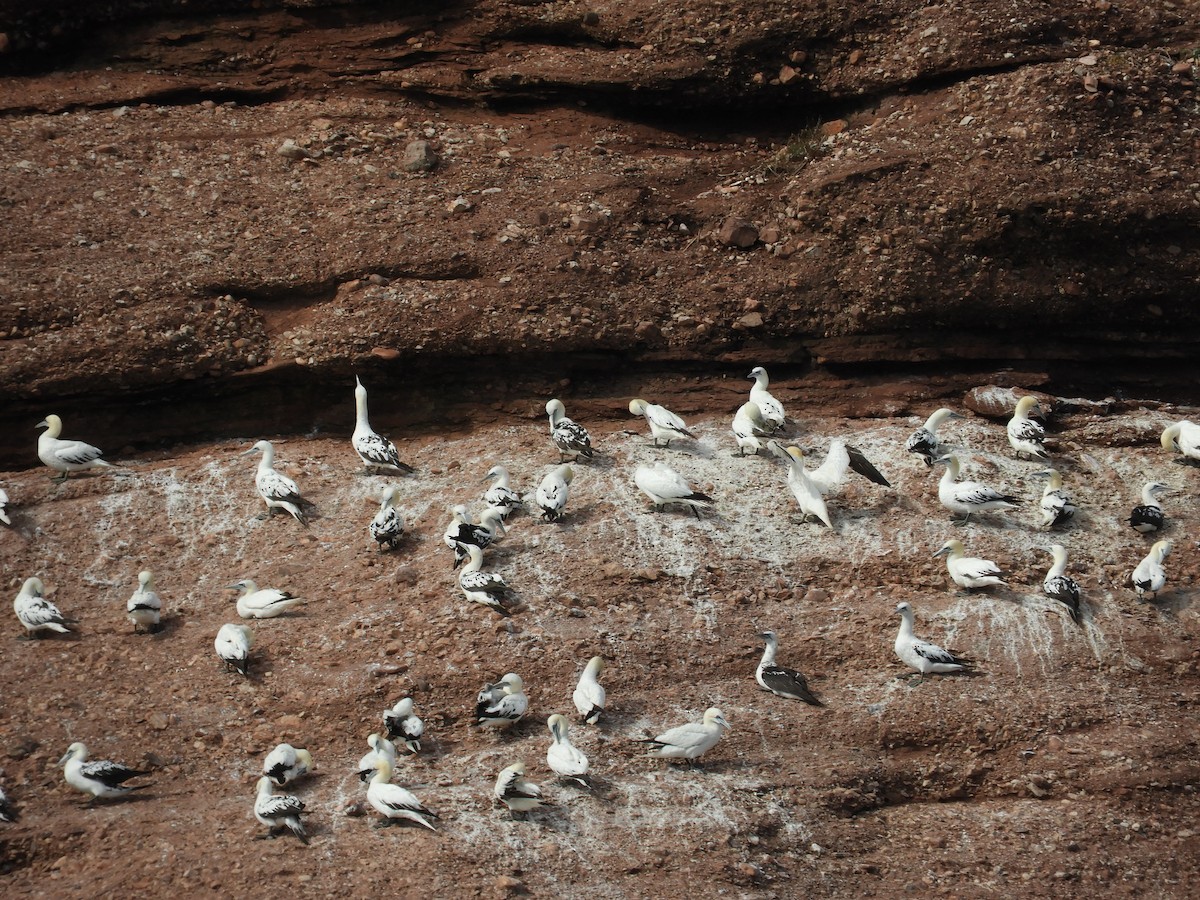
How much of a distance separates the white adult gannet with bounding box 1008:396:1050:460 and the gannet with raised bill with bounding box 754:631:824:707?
4.54 m

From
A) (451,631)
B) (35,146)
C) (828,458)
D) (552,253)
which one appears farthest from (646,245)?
(35,146)

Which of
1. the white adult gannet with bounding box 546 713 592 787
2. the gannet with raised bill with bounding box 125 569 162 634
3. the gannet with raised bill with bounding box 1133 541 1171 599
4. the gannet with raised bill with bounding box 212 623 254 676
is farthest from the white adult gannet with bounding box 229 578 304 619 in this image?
the gannet with raised bill with bounding box 1133 541 1171 599

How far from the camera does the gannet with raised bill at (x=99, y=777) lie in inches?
455

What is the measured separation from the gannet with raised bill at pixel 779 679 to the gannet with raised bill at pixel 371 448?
5305 mm

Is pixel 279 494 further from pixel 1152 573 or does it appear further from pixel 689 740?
pixel 1152 573

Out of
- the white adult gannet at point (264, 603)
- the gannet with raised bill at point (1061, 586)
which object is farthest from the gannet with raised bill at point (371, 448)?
the gannet with raised bill at point (1061, 586)

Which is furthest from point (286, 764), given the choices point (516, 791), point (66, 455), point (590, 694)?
point (66, 455)

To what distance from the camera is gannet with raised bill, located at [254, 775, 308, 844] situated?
35.4 feet

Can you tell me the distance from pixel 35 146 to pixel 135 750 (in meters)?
10.0

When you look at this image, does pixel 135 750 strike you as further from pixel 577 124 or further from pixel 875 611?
pixel 577 124

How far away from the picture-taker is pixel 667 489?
47.6ft

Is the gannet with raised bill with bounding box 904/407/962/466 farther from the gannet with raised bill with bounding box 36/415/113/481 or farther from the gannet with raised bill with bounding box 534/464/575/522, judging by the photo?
the gannet with raised bill with bounding box 36/415/113/481

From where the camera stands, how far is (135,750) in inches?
481

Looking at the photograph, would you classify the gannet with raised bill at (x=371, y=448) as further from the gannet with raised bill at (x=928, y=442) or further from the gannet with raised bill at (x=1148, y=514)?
the gannet with raised bill at (x=1148, y=514)
